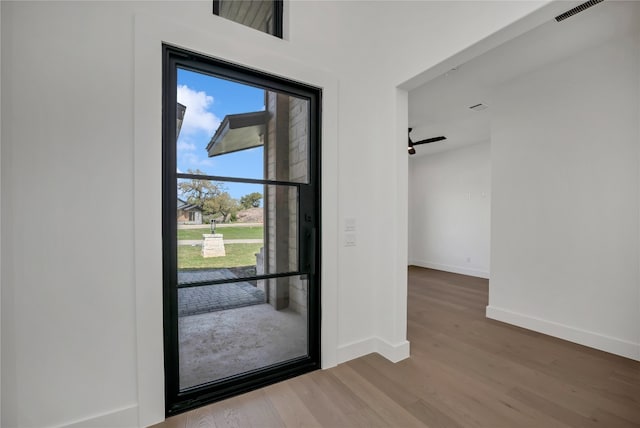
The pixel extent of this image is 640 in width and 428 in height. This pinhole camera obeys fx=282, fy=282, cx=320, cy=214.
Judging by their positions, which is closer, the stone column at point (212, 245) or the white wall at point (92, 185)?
the white wall at point (92, 185)

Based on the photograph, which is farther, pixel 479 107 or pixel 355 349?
pixel 479 107

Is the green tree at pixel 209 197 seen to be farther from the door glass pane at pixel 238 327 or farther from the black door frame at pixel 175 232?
the door glass pane at pixel 238 327

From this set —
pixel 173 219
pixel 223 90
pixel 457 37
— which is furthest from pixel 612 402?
pixel 223 90

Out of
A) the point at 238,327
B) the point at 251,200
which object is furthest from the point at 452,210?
the point at 238,327

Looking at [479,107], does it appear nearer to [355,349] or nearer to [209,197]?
[355,349]

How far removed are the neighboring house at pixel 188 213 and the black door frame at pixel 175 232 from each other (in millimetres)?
51

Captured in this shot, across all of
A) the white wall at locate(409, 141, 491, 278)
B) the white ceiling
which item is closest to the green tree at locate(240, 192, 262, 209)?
the white ceiling

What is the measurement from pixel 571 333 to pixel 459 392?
183cm

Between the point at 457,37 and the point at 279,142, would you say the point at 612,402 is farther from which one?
the point at 279,142

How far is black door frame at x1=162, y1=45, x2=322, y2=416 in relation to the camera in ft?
5.76

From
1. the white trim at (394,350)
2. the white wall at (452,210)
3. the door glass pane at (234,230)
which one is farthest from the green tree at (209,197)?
the white wall at (452,210)

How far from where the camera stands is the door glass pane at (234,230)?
187 centimetres

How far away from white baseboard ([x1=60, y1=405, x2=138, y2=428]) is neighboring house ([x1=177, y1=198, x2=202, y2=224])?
3.64ft

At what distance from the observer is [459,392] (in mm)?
1974
